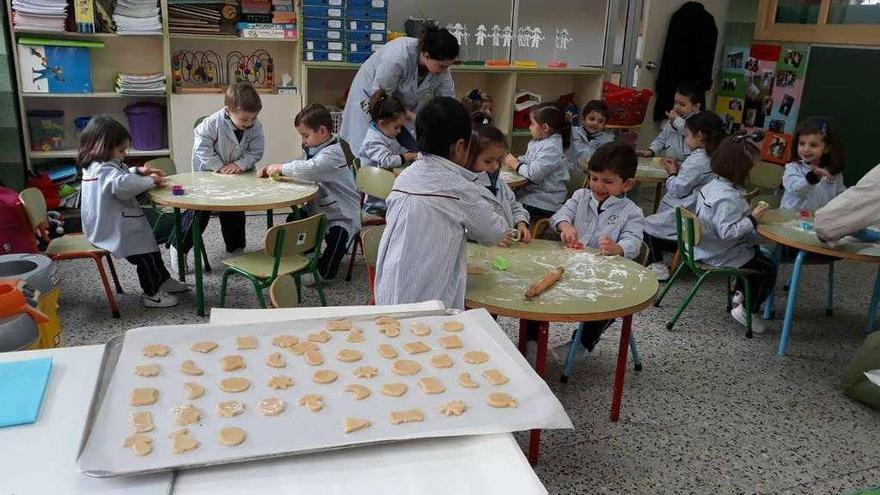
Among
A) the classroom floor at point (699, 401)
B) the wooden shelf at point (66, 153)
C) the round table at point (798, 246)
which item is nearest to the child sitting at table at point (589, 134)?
the classroom floor at point (699, 401)

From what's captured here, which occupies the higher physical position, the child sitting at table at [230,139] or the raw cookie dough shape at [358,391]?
the child sitting at table at [230,139]

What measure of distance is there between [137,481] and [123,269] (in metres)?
3.38

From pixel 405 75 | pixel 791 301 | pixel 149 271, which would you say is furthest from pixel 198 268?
pixel 791 301

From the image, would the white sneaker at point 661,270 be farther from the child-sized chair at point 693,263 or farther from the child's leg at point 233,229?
the child's leg at point 233,229

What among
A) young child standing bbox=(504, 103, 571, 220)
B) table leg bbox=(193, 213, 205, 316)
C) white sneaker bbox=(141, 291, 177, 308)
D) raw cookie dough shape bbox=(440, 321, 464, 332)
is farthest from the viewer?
young child standing bbox=(504, 103, 571, 220)

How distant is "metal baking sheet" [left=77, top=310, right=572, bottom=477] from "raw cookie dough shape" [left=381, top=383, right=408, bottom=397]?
0.04ft

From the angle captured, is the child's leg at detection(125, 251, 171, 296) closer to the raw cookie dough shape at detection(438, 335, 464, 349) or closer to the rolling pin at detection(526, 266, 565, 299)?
the rolling pin at detection(526, 266, 565, 299)

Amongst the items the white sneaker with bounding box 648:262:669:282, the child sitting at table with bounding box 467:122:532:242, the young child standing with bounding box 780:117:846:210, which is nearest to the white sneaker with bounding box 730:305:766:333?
the white sneaker with bounding box 648:262:669:282

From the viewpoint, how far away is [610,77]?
19.8 ft

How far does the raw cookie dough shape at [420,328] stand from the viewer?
1432 mm

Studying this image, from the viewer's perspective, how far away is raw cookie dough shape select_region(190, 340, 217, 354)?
1327mm

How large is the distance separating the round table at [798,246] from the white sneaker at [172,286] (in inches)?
117

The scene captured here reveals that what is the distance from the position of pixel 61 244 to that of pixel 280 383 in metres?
2.70

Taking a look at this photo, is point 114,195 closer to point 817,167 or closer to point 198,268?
point 198,268
